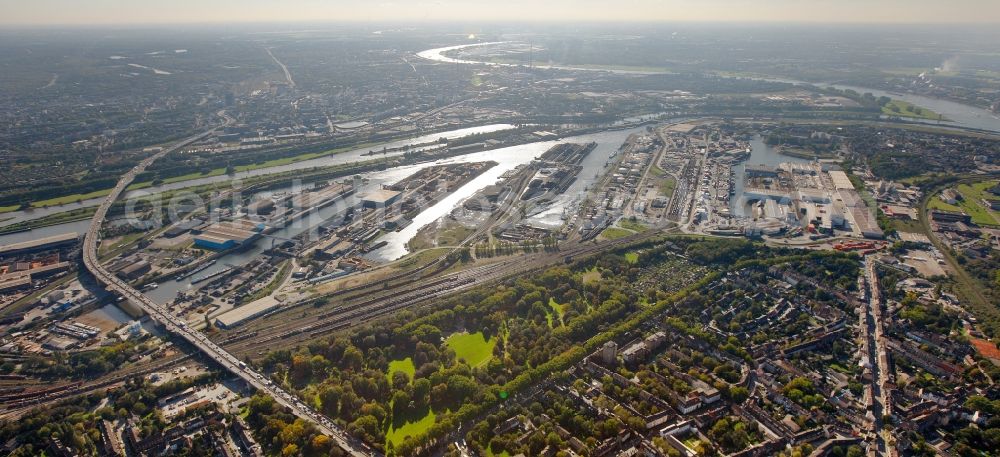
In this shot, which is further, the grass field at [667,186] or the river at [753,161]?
the grass field at [667,186]

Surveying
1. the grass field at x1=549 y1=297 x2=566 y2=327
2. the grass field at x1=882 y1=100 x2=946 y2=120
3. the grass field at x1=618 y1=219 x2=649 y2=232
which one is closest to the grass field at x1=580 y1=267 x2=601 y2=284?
the grass field at x1=549 y1=297 x2=566 y2=327

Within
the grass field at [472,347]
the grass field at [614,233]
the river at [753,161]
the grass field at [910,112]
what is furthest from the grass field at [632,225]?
the grass field at [910,112]

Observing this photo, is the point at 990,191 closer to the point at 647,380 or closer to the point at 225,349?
the point at 647,380

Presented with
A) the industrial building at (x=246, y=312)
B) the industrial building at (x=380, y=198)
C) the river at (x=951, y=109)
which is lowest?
the industrial building at (x=246, y=312)

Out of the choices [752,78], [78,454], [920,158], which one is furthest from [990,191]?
[752,78]

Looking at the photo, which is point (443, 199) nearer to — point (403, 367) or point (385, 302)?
point (385, 302)

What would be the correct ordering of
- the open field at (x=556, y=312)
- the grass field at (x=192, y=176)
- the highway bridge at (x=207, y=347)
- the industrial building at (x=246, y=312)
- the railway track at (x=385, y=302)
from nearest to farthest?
the highway bridge at (x=207, y=347), the railway track at (x=385, y=302), the industrial building at (x=246, y=312), the open field at (x=556, y=312), the grass field at (x=192, y=176)

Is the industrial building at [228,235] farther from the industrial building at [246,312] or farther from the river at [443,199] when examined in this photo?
the industrial building at [246,312]

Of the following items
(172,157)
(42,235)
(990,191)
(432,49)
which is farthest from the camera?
(432,49)
